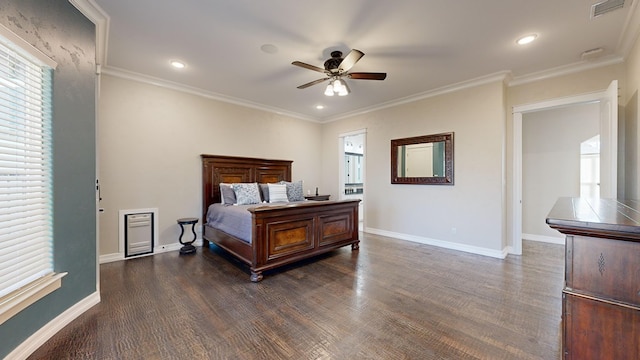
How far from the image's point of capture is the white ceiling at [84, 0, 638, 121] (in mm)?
2314

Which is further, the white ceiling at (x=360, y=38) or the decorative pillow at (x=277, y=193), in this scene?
the decorative pillow at (x=277, y=193)

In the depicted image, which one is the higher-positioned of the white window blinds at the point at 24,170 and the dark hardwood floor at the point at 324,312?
the white window blinds at the point at 24,170

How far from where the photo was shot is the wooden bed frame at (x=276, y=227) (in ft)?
9.87

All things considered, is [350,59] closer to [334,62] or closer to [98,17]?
[334,62]

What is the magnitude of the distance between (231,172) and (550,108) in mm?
5350

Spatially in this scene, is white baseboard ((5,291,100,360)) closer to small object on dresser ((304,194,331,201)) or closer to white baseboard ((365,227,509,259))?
small object on dresser ((304,194,331,201))

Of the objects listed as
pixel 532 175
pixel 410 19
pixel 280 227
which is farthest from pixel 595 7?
pixel 280 227

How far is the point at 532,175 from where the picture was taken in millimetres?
4953

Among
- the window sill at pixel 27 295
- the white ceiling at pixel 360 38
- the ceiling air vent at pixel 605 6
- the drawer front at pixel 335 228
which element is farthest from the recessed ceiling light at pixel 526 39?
the window sill at pixel 27 295

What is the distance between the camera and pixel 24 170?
1.75 meters

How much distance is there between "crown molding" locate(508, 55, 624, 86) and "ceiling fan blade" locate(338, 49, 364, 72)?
2.87m

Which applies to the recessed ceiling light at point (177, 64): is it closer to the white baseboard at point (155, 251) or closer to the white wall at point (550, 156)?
the white baseboard at point (155, 251)

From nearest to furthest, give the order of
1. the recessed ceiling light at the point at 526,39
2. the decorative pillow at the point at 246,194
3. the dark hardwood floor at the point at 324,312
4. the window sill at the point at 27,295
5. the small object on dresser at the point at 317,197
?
the window sill at the point at 27,295 → the dark hardwood floor at the point at 324,312 → the recessed ceiling light at the point at 526,39 → the decorative pillow at the point at 246,194 → the small object on dresser at the point at 317,197

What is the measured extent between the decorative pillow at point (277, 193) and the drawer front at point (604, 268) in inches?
157
